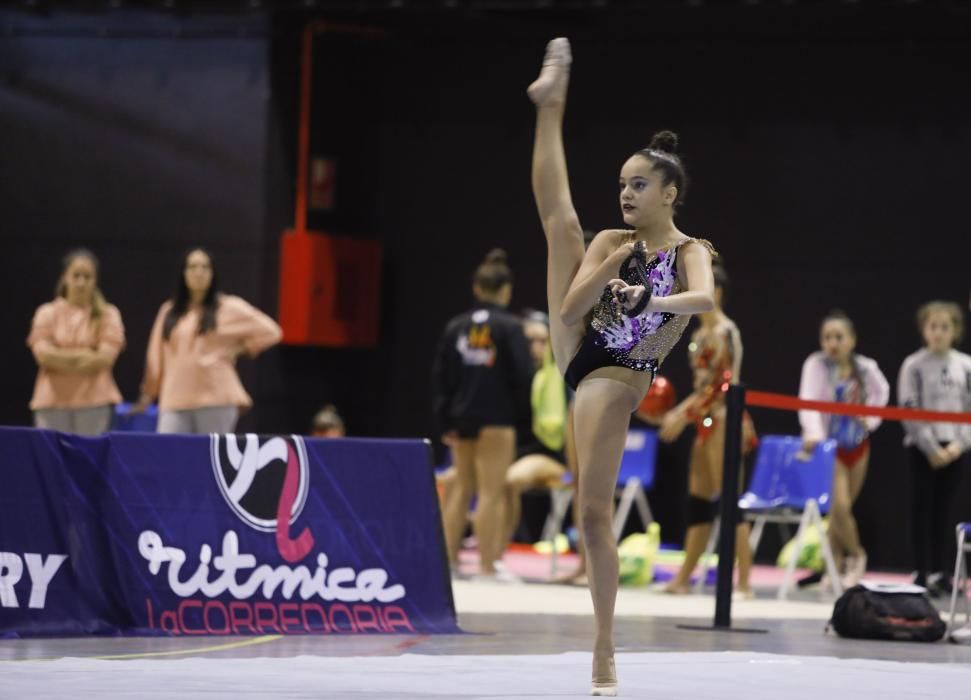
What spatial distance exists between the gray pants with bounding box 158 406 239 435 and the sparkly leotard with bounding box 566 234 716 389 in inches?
172

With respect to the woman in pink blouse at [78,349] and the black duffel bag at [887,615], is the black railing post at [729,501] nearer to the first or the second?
the black duffel bag at [887,615]

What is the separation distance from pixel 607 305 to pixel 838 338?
554 cm

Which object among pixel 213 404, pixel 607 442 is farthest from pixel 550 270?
pixel 213 404

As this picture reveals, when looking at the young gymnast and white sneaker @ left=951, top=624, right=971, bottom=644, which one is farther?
white sneaker @ left=951, top=624, right=971, bottom=644

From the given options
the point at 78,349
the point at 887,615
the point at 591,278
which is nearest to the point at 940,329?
the point at 887,615

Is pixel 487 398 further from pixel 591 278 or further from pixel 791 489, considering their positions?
pixel 591 278

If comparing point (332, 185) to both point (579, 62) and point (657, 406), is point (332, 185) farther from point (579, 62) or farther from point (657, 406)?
point (657, 406)

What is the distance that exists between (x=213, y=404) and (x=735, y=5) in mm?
5382

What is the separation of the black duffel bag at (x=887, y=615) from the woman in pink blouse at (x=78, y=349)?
4.23 m

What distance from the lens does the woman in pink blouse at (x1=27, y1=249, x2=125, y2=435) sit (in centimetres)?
930

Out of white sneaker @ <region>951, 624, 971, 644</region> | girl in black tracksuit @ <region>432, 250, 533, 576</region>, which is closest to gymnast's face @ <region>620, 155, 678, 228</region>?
white sneaker @ <region>951, 624, 971, 644</region>

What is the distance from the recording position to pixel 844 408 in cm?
782

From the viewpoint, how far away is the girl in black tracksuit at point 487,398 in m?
9.93

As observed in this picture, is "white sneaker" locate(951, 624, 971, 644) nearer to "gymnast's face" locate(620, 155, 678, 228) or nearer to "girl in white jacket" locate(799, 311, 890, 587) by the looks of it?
"girl in white jacket" locate(799, 311, 890, 587)
